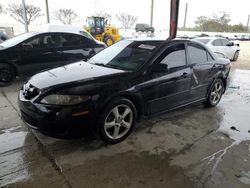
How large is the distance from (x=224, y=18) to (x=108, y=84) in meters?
53.9

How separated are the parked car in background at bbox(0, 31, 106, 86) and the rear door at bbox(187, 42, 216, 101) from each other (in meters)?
3.86

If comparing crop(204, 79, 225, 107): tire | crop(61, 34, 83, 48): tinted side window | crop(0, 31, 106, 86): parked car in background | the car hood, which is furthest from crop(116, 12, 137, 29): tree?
the car hood

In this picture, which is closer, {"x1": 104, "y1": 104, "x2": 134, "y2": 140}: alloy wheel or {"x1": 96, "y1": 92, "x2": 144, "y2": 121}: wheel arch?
{"x1": 96, "y1": 92, "x2": 144, "y2": 121}: wheel arch

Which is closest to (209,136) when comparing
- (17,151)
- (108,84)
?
(108,84)

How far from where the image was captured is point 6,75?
608cm

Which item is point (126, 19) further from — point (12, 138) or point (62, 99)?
point (62, 99)

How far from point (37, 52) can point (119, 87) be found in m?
4.18

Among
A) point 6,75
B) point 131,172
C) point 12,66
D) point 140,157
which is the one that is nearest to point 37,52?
point 12,66

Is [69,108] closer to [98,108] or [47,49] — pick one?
[98,108]

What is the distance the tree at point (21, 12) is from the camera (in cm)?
2991

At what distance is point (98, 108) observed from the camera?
9.37ft

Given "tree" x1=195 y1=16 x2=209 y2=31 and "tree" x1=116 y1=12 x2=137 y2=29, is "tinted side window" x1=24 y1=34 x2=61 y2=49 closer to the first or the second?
"tree" x1=116 y1=12 x2=137 y2=29

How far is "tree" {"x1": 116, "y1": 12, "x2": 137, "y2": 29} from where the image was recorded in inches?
1729

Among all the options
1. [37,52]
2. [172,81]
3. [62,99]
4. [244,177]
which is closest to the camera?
[244,177]
